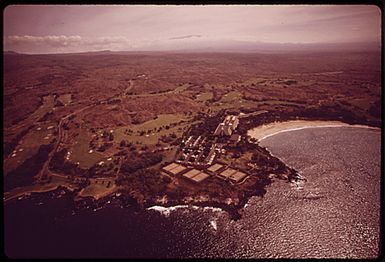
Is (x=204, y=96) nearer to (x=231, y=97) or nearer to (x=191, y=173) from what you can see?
(x=231, y=97)

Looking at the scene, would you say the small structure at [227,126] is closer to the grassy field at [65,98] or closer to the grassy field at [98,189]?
the grassy field at [98,189]

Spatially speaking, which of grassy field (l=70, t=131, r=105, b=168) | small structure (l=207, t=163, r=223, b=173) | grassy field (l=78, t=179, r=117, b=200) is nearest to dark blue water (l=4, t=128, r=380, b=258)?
grassy field (l=78, t=179, r=117, b=200)

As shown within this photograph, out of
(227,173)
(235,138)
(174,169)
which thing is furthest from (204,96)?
(227,173)

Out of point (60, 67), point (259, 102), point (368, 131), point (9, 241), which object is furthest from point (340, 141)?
point (60, 67)

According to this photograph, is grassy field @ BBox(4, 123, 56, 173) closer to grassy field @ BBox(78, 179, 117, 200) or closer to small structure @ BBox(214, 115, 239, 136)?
grassy field @ BBox(78, 179, 117, 200)

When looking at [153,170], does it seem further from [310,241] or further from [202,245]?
[310,241]

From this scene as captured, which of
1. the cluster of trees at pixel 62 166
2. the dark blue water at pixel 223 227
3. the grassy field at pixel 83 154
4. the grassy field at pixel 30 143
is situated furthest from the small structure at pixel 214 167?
the grassy field at pixel 30 143
